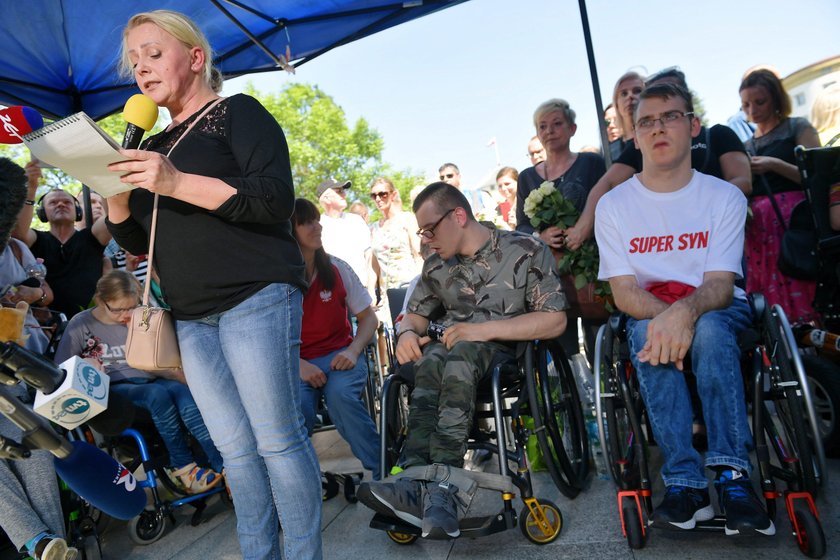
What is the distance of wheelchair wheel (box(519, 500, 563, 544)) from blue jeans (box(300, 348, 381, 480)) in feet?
3.36

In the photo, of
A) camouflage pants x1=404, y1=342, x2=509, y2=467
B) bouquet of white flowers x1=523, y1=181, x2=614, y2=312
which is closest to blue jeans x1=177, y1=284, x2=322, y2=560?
camouflage pants x1=404, y1=342, x2=509, y2=467

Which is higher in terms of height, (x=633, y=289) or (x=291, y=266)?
(x=291, y=266)

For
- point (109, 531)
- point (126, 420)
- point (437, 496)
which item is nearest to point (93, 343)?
point (109, 531)

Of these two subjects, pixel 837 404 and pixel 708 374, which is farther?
pixel 837 404

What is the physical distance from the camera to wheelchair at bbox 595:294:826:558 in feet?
7.02

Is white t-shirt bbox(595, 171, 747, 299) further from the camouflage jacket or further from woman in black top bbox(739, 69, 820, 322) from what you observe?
woman in black top bbox(739, 69, 820, 322)

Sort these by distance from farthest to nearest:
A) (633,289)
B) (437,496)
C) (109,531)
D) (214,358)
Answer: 1. (109,531)
2. (633,289)
3. (437,496)
4. (214,358)

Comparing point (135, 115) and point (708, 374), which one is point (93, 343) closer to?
point (135, 115)

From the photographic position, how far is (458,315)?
3.09m

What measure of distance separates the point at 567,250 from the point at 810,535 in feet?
6.04

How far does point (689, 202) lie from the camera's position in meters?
2.64

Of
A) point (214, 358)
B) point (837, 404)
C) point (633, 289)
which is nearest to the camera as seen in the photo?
point (214, 358)

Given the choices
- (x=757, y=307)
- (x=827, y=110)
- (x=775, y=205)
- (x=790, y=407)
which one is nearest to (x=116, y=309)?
(x=757, y=307)

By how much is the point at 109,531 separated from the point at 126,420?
5.12 ft
